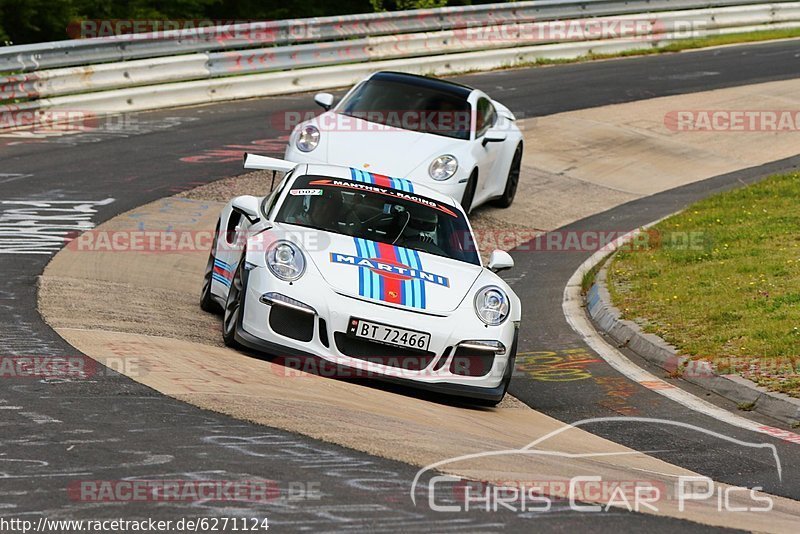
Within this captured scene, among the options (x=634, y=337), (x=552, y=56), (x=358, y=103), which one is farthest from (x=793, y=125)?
(x=634, y=337)

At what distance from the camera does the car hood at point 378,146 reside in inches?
525

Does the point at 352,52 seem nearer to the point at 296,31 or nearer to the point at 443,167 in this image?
the point at 296,31

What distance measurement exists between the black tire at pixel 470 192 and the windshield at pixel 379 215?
169 inches

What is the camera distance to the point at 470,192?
14297mm

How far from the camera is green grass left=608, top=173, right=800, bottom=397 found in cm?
986

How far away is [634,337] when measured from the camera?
10.9 meters

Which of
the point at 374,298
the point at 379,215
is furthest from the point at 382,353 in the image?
the point at 379,215

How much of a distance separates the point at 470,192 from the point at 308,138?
1.92 metres

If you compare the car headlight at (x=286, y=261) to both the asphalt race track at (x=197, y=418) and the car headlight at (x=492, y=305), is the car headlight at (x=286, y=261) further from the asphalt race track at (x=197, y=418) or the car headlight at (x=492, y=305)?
the asphalt race track at (x=197, y=418)

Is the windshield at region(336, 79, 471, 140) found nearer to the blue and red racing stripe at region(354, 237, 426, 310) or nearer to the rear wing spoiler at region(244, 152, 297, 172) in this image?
the rear wing spoiler at region(244, 152, 297, 172)

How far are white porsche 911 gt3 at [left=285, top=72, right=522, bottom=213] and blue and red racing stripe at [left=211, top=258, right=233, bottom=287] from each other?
11.9ft
